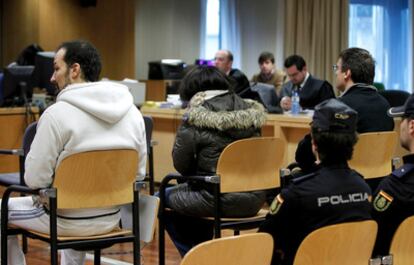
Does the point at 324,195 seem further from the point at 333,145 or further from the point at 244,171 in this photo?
the point at 244,171

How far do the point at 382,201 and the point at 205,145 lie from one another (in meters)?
1.26

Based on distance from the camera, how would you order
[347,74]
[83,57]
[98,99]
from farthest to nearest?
[347,74] → [83,57] → [98,99]

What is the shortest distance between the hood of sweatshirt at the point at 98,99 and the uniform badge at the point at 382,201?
117 cm

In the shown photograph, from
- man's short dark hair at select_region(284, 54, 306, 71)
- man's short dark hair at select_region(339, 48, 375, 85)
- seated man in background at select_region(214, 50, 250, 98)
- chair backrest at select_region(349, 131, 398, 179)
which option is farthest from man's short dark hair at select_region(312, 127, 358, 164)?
man's short dark hair at select_region(284, 54, 306, 71)

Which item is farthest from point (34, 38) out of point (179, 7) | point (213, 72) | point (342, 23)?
point (213, 72)

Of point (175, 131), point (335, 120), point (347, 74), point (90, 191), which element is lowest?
point (175, 131)

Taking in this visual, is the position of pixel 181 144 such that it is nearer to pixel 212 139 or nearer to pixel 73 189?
pixel 212 139

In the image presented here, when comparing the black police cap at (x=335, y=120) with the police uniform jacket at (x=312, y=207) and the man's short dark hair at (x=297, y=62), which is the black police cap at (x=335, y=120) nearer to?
the police uniform jacket at (x=312, y=207)

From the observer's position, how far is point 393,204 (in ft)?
8.74

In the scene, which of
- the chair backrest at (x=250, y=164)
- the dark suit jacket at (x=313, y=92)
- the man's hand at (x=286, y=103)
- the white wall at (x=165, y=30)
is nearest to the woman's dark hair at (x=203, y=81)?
the chair backrest at (x=250, y=164)

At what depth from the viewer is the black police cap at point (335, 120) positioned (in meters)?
2.54

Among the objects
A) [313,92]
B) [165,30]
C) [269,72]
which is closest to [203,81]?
[313,92]

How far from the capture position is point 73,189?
309cm

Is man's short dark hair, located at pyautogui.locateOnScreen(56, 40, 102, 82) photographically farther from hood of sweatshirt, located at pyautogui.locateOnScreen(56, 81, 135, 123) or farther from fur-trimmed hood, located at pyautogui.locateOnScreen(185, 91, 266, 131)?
fur-trimmed hood, located at pyautogui.locateOnScreen(185, 91, 266, 131)
